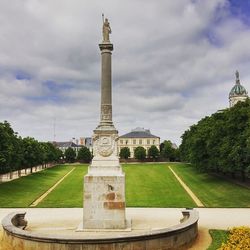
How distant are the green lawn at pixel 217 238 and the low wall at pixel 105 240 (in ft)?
3.74

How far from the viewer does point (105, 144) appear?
20.8 metres

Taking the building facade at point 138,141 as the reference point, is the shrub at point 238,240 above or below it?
below

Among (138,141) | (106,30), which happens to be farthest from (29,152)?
(138,141)

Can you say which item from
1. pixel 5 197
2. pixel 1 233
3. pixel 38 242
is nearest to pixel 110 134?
pixel 38 242

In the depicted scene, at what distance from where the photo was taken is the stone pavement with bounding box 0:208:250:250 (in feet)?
69.7

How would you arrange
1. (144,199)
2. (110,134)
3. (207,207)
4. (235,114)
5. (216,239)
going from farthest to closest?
(235,114), (144,199), (207,207), (110,134), (216,239)

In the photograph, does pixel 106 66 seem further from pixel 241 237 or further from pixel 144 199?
pixel 144 199

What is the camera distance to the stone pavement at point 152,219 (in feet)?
69.7

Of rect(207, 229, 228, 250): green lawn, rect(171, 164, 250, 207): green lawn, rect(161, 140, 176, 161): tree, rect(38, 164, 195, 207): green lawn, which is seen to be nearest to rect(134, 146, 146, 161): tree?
rect(161, 140, 176, 161): tree

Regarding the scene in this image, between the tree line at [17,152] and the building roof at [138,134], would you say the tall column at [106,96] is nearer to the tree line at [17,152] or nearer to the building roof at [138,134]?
the tree line at [17,152]

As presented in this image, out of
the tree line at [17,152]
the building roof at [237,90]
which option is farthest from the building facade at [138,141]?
the tree line at [17,152]

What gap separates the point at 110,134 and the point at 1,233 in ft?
26.4

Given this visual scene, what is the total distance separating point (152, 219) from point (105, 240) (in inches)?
308

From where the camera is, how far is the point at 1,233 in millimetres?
21031
